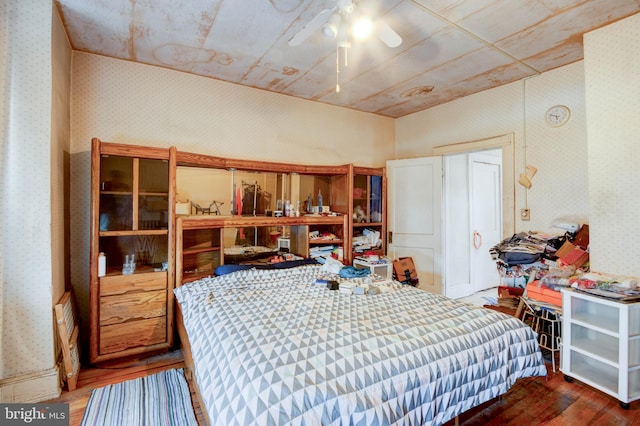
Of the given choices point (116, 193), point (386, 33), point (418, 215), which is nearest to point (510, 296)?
point (418, 215)

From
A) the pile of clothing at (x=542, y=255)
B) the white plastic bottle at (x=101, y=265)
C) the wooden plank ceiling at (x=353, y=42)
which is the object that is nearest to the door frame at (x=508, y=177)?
the pile of clothing at (x=542, y=255)

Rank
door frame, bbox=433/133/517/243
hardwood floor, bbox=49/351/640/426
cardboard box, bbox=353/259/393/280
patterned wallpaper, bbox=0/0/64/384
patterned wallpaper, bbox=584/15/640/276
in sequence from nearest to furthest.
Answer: hardwood floor, bbox=49/351/640/426 → patterned wallpaper, bbox=0/0/64/384 → patterned wallpaper, bbox=584/15/640/276 → door frame, bbox=433/133/517/243 → cardboard box, bbox=353/259/393/280

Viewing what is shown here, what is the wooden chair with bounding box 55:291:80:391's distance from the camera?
2.21 meters

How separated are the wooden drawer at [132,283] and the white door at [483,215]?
4.24 m

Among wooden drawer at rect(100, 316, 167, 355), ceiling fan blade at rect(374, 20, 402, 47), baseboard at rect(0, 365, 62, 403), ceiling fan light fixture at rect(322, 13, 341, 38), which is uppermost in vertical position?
ceiling fan light fixture at rect(322, 13, 341, 38)

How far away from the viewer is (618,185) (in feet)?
7.69

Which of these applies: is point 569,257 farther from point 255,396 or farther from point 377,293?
point 255,396

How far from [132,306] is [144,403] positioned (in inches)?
33.7

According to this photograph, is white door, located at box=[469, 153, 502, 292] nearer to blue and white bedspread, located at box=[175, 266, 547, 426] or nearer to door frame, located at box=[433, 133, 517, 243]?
door frame, located at box=[433, 133, 517, 243]

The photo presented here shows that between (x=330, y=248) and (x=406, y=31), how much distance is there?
238 centimetres

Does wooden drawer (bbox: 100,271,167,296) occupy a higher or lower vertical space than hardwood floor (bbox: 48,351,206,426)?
higher

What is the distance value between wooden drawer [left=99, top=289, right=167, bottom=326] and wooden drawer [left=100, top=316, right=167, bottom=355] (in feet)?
0.14

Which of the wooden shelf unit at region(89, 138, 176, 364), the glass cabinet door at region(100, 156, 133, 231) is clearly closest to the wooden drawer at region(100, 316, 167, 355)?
the wooden shelf unit at region(89, 138, 176, 364)

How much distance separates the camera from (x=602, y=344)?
224 centimetres
